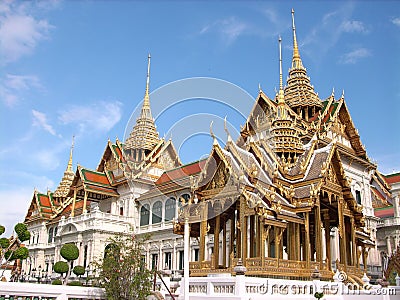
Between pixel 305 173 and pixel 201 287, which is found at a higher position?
pixel 305 173

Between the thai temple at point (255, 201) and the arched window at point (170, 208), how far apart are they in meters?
0.09

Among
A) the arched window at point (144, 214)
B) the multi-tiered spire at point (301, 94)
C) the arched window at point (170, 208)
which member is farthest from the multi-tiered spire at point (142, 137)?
the multi-tiered spire at point (301, 94)

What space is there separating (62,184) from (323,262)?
5599cm

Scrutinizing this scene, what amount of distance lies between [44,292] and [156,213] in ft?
107

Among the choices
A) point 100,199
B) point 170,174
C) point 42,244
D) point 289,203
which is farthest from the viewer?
point 42,244

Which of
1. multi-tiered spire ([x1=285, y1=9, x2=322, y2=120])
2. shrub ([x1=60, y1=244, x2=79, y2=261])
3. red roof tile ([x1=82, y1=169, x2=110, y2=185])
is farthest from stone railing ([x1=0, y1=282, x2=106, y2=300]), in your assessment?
red roof tile ([x1=82, y1=169, x2=110, y2=185])

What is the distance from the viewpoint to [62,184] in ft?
206

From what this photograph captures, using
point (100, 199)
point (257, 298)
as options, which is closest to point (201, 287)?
point (257, 298)

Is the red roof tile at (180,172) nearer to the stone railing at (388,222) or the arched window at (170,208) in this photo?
the arched window at (170,208)

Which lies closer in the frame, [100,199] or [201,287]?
[201,287]

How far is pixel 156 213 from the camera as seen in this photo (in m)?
41.8

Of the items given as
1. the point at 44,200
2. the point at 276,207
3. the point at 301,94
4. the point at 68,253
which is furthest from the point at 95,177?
the point at 276,207

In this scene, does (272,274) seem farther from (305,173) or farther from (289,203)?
(305,173)

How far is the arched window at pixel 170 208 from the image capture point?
39875 mm
